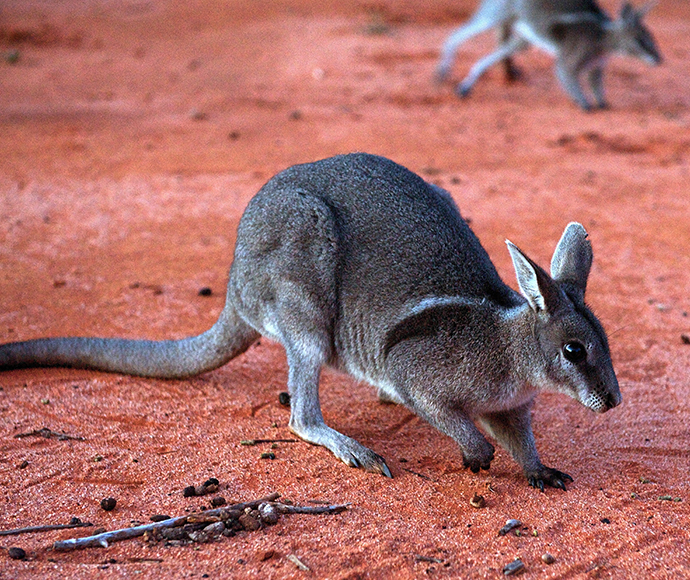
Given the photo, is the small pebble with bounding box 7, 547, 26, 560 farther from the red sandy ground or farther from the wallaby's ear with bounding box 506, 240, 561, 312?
the wallaby's ear with bounding box 506, 240, 561, 312

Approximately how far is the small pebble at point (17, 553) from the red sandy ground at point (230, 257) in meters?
0.04

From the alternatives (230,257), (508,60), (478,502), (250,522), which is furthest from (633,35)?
(250,522)

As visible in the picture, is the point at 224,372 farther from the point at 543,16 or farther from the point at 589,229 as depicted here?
the point at 543,16

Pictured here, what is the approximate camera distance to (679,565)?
10.7 ft

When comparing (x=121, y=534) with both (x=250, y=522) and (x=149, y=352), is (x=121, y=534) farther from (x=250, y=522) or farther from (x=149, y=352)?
(x=149, y=352)

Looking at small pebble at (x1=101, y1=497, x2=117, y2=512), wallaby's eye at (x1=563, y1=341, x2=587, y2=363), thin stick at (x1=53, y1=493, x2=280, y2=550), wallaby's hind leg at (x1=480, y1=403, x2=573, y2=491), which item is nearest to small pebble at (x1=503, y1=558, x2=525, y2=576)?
wallaby's hind leg at (x1=480, y1=403, x2=573, y2=491)

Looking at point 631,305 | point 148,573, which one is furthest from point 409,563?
point 631,305

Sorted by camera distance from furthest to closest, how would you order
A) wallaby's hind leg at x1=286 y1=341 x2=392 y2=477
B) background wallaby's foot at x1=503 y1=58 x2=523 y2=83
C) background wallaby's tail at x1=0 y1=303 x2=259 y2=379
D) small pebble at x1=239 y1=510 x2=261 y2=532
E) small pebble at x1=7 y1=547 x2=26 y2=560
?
background wallaby's foot at x1=503 y1=58 x2=523 y2=83 → background wallaby's tail at x1=0 y1=303 x2=259 y2=379 → wallaby's hind leg at x1=286 y1=341 x2=392 y2=477 → small pebble at x1=239 y1=510 x2=261 y2=532 → small pebble at x1=7 y1=547 x2=26 y2=560

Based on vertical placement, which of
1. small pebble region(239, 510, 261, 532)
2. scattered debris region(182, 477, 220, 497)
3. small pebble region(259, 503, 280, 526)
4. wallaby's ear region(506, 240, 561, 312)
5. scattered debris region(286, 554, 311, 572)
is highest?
wallaby's ear region(506, 240, 561, 312)

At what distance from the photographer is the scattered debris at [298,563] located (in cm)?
313

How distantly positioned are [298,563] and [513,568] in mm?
831

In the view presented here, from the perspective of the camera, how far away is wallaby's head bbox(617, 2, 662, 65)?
40.3 feet

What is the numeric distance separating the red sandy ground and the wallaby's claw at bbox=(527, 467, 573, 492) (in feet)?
0.17

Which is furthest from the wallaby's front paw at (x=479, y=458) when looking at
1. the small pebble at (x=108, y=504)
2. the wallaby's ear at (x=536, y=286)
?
the small pebble at (x=108, y=504)
